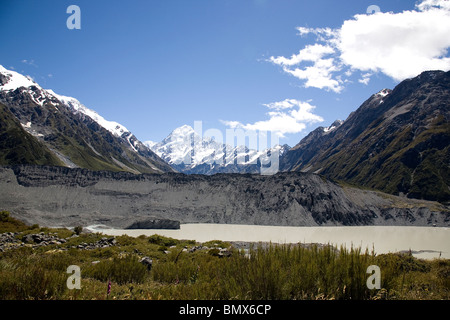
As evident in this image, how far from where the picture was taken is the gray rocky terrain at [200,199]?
67.9 meters

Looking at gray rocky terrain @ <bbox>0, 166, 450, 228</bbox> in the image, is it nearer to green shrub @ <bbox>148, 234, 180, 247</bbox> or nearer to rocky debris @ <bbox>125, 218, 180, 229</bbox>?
rocky debris @ <bbox>125, 218, 180, 229</bbox>

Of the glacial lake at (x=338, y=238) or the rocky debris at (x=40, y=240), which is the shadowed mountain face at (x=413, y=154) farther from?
the rocky debris at (x=40, y=240)

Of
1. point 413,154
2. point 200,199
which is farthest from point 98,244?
point 413,154

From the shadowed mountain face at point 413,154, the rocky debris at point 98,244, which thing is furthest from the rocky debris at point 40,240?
the shadowed mountain face at point 413,154

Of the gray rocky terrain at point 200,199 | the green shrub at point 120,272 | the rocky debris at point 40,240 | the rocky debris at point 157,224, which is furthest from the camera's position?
the gray rocky terrain at point 200,199

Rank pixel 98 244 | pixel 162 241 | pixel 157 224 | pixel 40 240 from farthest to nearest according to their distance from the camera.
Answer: pixel 157 224, pixel 162 241, pixel 98 244, pixel 40 240

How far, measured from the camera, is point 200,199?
78625 millimetres

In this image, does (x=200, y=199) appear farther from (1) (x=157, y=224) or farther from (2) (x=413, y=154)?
(2) (x=413, y=154)

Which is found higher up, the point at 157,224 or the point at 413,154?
the point at 413,154

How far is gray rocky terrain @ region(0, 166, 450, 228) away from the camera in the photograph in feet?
223

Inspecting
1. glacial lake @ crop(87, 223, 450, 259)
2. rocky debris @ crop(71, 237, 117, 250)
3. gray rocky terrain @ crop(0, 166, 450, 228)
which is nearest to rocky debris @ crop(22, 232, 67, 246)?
rocky debris @ crop(71, 237, 117, 250)
